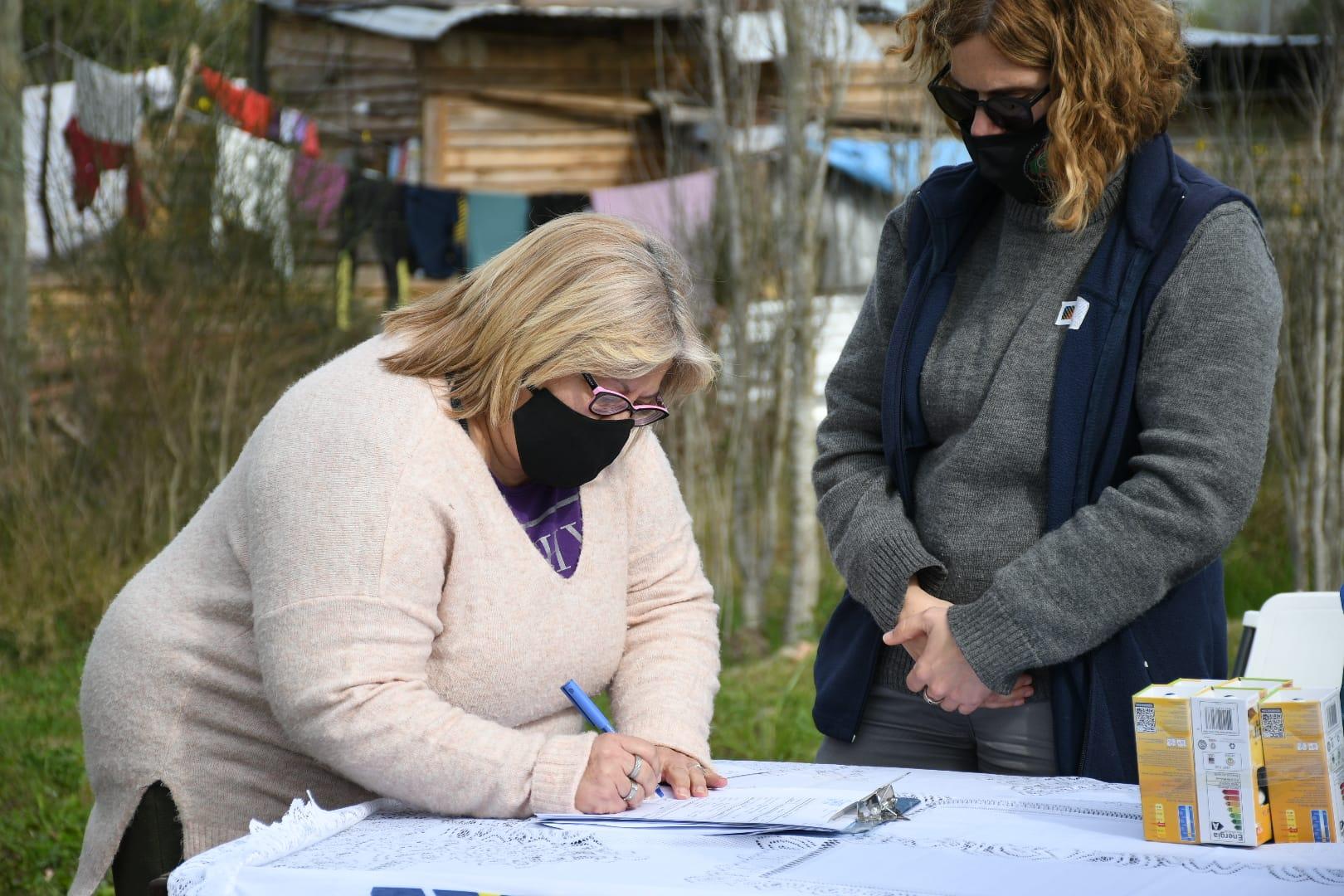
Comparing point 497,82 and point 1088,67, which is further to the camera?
point 497,82

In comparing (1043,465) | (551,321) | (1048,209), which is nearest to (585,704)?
(551,321)

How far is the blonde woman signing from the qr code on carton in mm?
794

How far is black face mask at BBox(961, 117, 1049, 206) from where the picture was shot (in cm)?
213

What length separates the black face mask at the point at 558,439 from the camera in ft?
6.61

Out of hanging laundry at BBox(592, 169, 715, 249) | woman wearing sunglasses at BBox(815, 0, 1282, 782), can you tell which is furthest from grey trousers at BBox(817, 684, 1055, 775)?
hanging laundry at BBox(592, 169, 715, 249)

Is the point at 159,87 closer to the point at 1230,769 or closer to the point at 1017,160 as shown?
the point at 1017,160

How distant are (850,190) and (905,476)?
9.76 metres

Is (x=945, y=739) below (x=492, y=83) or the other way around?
below

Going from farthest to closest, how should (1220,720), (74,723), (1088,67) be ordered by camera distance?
(74,723)
(1088,67)
(1220,720)

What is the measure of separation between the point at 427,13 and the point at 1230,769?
40.7 ft

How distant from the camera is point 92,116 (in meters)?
7.27

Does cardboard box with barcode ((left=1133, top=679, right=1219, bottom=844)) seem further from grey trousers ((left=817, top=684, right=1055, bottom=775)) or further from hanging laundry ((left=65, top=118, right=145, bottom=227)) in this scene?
hanging laundry ((left=65, top=118, right=145, bottom=227))

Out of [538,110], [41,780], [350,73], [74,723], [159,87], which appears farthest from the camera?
[350,73]

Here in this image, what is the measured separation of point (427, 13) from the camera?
12.8 meters
